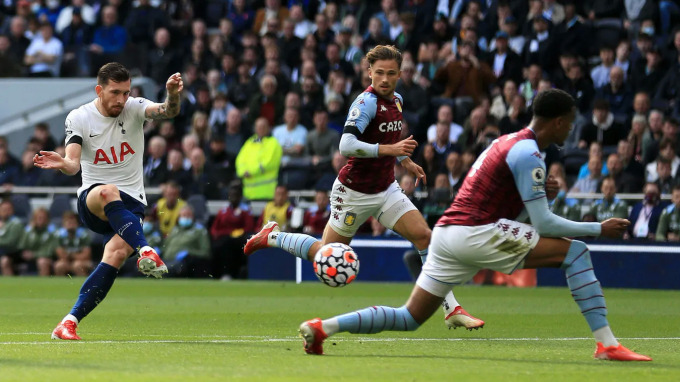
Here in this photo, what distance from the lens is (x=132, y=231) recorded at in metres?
9.76

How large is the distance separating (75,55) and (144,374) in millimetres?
21270

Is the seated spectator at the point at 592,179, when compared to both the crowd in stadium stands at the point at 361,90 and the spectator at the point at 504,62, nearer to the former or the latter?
the crowd in stadium stands at the point at 361,90

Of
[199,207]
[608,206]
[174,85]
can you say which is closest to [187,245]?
[199,207]

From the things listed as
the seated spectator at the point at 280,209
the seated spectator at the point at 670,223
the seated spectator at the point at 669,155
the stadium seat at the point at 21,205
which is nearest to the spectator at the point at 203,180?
the seated spectator at the point at 280,209

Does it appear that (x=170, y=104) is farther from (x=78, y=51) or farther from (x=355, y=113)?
(x=78, y=51)

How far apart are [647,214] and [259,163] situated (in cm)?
680

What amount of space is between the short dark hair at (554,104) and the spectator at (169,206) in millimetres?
14444

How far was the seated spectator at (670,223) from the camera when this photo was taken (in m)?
18.2

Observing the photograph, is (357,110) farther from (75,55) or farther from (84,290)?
(75,55)

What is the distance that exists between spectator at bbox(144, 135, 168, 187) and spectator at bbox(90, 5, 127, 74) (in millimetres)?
4360

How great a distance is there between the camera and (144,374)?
717 cm

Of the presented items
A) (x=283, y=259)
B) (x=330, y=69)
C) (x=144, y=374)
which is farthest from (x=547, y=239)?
(x=330, y=69)

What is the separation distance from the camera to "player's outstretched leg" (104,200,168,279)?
9.35 meters

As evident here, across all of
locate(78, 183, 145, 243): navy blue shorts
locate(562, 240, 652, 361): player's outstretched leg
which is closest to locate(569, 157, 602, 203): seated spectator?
locate(78, 183, 145, 243): navy blue shorts
